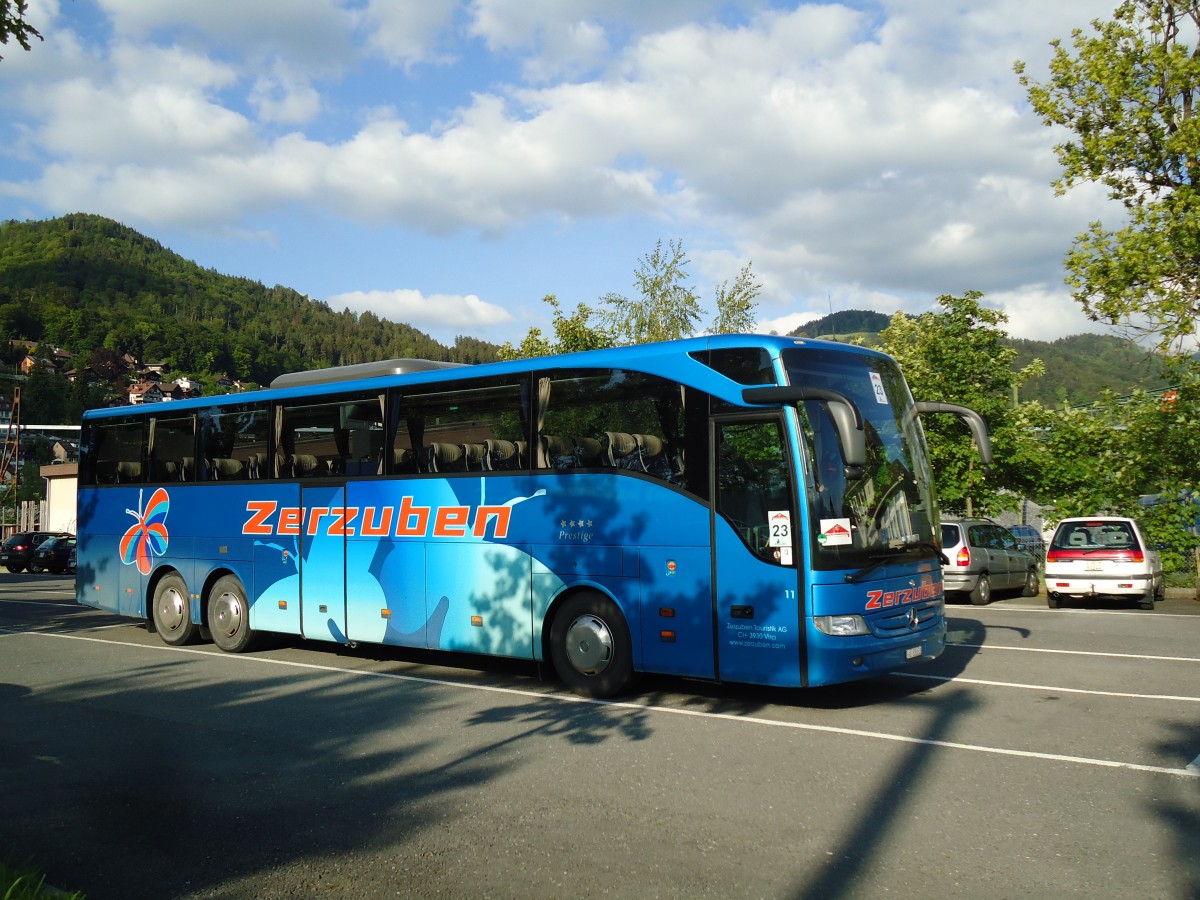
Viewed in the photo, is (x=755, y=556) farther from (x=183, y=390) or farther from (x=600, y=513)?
(x=183, y=390)

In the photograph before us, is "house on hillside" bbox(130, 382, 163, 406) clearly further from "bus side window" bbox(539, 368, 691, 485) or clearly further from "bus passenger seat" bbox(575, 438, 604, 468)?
"bus passenger seat" bbox(575, 438, 604, 468)

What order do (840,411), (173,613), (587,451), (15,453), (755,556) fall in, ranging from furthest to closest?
1. (15,453)
2. (173,613)
3. (587,451)
4. (755,556)
5. (840,411)

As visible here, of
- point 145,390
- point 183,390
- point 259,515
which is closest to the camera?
point 259,515

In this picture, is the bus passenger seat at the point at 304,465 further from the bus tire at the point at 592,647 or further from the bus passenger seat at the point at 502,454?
the bus tire at the point at 592,647

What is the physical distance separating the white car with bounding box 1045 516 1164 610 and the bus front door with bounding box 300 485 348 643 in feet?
44.9

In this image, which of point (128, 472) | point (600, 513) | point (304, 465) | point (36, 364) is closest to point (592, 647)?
point (600, 513)

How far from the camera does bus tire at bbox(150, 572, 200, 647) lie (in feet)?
46.2

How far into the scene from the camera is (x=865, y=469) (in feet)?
28.6

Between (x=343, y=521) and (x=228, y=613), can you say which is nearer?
(x=343, y=521)

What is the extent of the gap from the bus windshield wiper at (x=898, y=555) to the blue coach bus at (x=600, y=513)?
2 cm

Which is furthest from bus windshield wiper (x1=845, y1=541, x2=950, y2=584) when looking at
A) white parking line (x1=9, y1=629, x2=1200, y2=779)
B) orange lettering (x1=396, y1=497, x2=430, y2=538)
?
orange lettering (x1=396, y1=497, x2=430, y2=538)

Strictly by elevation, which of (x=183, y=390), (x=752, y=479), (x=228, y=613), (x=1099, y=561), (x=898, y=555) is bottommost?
(x=228, y=613)

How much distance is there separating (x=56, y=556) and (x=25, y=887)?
3950 cm

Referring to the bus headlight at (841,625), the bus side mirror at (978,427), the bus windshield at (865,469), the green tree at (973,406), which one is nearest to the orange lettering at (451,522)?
the bus windshield at (865,469)
